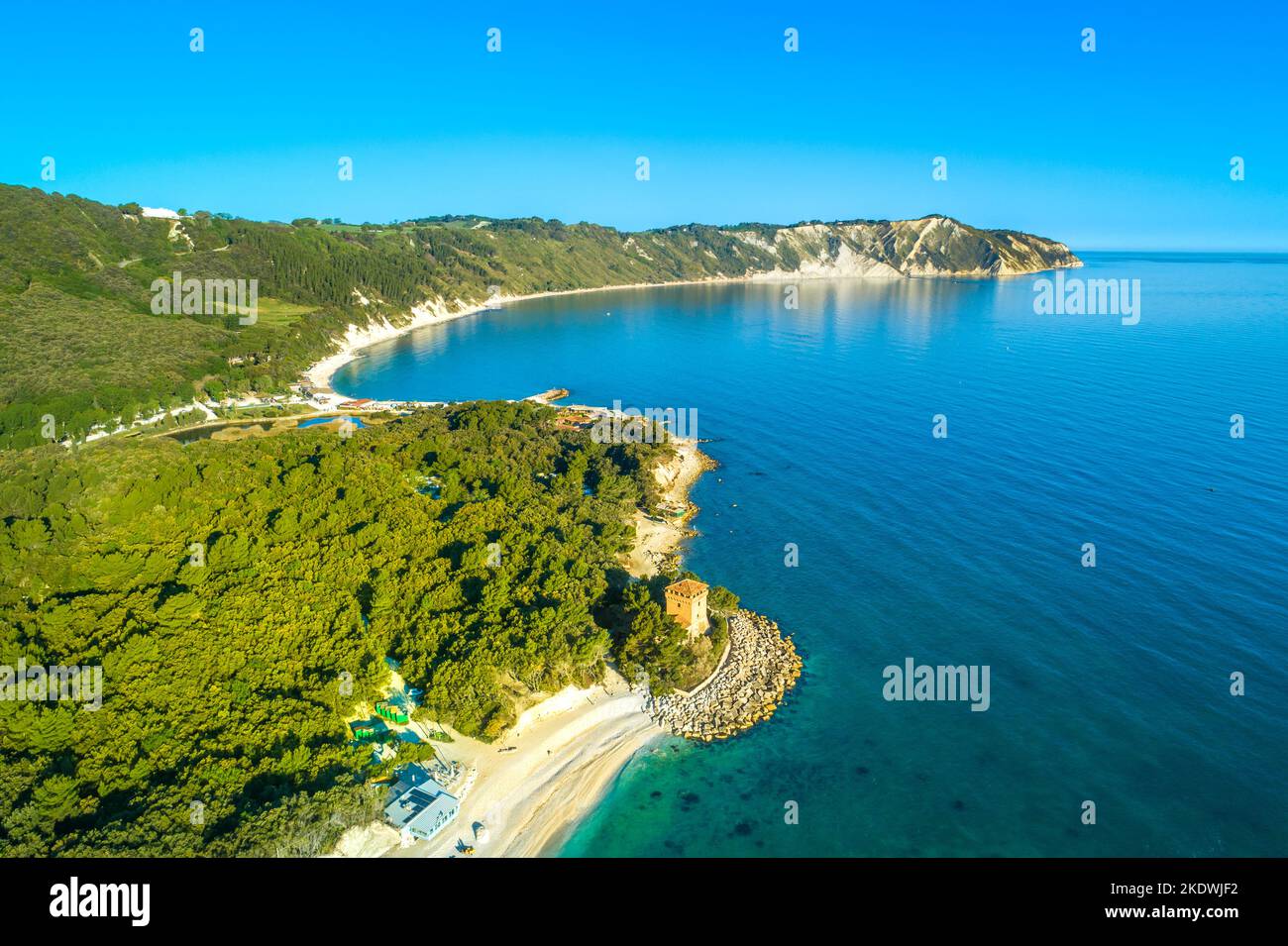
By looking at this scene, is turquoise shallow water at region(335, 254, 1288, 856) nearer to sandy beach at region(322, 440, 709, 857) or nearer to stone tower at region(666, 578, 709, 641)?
sandy beach at region(322, 440, 709, 857)

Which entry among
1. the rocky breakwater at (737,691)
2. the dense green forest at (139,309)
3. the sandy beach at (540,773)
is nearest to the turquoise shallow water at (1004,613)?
the rocky breakwater at (737,691)

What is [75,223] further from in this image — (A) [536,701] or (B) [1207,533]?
(B) [1207,533]

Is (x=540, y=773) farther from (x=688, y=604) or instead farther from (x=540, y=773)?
(x=688, y=604)

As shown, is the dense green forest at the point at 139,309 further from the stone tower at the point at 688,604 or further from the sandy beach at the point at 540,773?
the stone tower at the point at 688,604

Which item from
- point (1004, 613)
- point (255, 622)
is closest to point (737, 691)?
point (1004, 613)

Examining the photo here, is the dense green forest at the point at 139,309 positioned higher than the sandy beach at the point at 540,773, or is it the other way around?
the dense green forest at the point at 139,309
